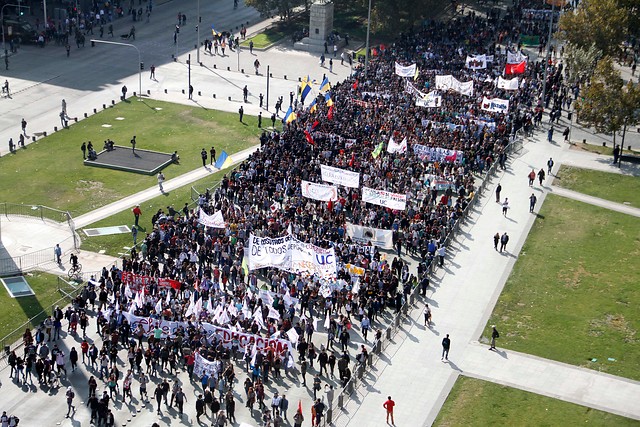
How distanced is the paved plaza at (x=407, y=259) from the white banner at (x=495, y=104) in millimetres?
3455

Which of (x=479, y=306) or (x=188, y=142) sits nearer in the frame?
(x=479, y=306)

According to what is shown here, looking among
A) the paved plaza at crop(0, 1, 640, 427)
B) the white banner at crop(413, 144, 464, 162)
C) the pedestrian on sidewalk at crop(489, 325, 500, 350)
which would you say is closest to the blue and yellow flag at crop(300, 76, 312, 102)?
the paved plaza at crop(0, 1, 640, 427)

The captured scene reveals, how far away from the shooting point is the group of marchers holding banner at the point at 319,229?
49312 millimetres

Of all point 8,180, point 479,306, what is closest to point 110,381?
point 479,306

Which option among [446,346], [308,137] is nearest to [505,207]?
[308,137]

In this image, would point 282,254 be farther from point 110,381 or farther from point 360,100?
point 360,100

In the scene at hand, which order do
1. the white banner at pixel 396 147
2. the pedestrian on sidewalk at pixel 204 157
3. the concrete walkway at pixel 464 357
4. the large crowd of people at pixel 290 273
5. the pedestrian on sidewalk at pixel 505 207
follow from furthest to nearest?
the pedestrian on sidewalk at pixel 204 157, the white banner at pixel 396 147, the pedestrian on sidewalk at pixel 505 207, the large crowd of people at pixel 290 273, the concrete walkway at pixel 464 357

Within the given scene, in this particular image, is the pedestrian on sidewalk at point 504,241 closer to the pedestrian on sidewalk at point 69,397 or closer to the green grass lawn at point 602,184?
the green grass lawn at point 602,184

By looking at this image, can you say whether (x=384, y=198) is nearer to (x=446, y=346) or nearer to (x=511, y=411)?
(x=446, y=346)

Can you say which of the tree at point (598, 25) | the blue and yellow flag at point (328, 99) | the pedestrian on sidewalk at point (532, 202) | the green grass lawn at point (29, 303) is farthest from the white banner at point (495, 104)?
the green grass lawn at point (29, 303)

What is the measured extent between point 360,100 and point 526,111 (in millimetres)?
13538

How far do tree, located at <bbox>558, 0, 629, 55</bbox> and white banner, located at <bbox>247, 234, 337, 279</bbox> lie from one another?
46.4m

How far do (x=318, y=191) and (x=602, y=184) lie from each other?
23379 mm

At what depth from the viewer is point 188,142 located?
267ft
